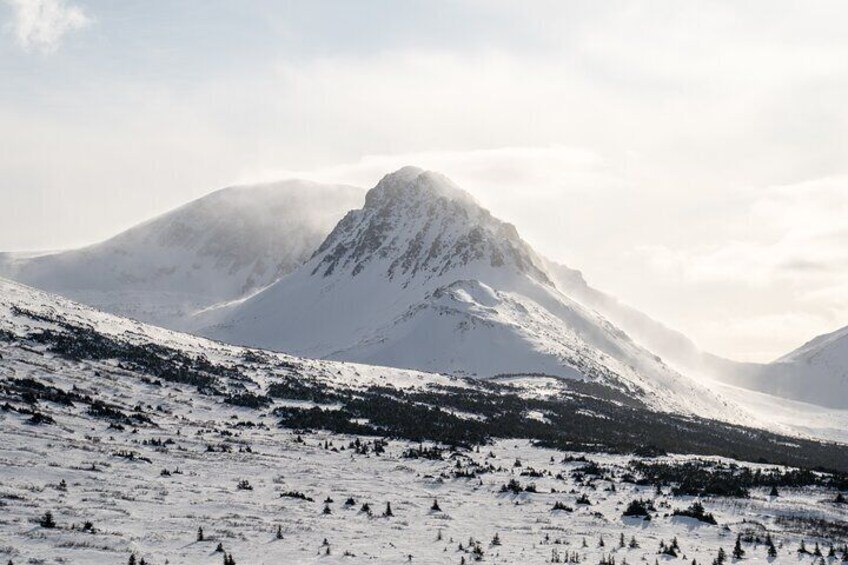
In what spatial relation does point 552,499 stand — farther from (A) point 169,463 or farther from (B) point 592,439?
(B) point 592,439

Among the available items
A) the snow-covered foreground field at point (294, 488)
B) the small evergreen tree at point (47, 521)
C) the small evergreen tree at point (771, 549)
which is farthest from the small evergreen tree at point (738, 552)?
the small evergreen tree at point (47, 521)

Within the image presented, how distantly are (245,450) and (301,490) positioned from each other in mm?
11305

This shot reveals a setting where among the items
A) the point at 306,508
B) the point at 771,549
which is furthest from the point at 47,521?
the point at 771,549

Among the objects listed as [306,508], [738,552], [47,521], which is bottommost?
[306,508]

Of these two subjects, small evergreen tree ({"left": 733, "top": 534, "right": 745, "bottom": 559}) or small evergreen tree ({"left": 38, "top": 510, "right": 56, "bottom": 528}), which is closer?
small evergreen tree ({"left": 38, "top": 510, "right": 56, "bottom": 528})

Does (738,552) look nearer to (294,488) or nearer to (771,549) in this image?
(771,549)

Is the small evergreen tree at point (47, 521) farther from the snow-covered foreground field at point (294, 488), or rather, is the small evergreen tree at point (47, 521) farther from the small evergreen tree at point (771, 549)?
the small evergreen tree at point (771, 549)

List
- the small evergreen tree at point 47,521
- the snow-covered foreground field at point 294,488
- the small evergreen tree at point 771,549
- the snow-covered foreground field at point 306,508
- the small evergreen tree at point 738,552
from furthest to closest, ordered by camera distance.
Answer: the small evergreen tree at point 771,549 < the small evergreen tree at point 738,552 < the snow-covered foreground field at point 294,488 < the small evergreen tree at point 47,521 < the snow-covered foreground field at point 306,508

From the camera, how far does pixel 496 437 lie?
6512 cm

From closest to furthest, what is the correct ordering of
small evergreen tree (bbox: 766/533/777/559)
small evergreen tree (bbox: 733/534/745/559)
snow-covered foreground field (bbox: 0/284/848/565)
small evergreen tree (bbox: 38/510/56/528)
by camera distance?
small evergreen tree (bbox: 38/510/56/528) < snow-covered foreground field (bbox: 0/284/848/565) < small evergreen tree (bbox: 733/534/745/559) < small evergreen tree (bbox: 766/533/777/559)

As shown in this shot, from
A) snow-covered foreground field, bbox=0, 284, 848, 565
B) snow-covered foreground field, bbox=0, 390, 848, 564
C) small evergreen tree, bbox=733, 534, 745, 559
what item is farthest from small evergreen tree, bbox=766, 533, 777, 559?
small evergreen tree, bbox=733, 534, 745, 559

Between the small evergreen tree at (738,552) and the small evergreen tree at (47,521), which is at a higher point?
the small evergreen tree at (738,552)

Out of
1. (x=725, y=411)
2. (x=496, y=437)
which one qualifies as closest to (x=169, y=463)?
(x=496, y=437)

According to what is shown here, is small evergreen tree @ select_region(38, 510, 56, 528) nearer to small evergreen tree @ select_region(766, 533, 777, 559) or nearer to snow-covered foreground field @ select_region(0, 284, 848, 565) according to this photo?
snow-covered foreground field @ select_region(0, 284, 848, 565)
